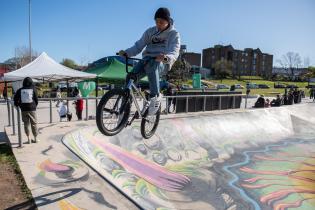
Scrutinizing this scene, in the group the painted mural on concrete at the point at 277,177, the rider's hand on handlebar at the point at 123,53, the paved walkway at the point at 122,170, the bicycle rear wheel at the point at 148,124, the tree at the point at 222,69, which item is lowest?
the painted mural on concrete at the point at 277,177

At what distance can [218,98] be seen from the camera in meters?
17.1

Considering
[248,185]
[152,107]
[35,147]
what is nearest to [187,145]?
[248,185]

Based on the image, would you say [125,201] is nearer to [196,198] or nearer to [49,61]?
[196,198]

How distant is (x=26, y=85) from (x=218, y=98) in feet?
38.6

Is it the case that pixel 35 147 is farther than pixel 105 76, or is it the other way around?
pixel 105 76

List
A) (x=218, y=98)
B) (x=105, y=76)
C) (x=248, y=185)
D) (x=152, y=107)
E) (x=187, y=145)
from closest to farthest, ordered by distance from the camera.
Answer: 1. (x=152, y=107)
2. (x=248, y=185)
3. (x=187, y=145)
4. (x=105, y=76)
5. (x=218, y=98)

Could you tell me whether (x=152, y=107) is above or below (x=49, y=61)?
below

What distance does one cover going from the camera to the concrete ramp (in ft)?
21.9

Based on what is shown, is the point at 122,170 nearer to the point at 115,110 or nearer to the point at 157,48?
the point at 115,110

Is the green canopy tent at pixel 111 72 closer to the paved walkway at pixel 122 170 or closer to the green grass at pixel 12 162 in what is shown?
the paved walkway at pixel 122 170

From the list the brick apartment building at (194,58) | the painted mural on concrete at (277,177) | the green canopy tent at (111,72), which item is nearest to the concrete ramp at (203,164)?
the painted mural on concrete at (277,177)

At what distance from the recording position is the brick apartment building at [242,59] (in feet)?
383

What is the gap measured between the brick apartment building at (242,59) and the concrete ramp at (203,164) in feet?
338

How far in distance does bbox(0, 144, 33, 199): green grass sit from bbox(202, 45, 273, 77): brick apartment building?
110m
